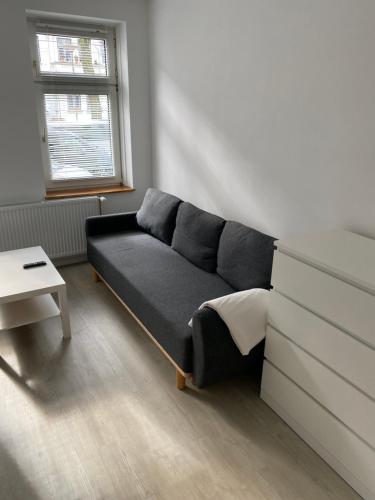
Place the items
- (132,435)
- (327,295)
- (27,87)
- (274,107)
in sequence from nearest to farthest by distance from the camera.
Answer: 1. (327,295)
2. (132,435)
3. (274,107)
4. (27,87)

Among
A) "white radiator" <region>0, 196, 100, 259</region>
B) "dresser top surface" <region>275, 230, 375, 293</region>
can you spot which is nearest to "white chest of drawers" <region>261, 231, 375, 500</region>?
"dresser top surface" <region>275, 230, 375, 293</region>

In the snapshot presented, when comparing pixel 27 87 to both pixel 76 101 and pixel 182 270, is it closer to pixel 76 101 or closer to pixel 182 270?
pixel 76 101

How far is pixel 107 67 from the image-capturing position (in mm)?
4039

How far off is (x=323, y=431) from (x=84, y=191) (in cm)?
325

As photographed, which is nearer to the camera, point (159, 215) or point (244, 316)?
point (244, 316)

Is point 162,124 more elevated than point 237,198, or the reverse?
point 162,124

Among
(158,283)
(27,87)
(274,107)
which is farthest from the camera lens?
(27,87)

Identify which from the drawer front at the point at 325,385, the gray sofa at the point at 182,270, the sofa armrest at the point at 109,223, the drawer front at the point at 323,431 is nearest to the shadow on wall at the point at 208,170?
the gray sofa at the point at 182,270

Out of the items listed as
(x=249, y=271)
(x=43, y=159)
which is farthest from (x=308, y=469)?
(x=43, y=159)

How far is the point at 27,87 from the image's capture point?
3467mm

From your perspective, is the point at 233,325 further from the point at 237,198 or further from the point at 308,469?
Answer: the point at 237,198

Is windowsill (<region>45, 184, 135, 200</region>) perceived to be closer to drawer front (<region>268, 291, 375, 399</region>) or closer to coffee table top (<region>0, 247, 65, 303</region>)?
coffee table top (<region>0, 247, 65, 303</region>)

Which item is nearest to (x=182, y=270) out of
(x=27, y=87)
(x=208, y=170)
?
(x=208, y=170)

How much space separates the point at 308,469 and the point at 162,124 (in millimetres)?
3206
